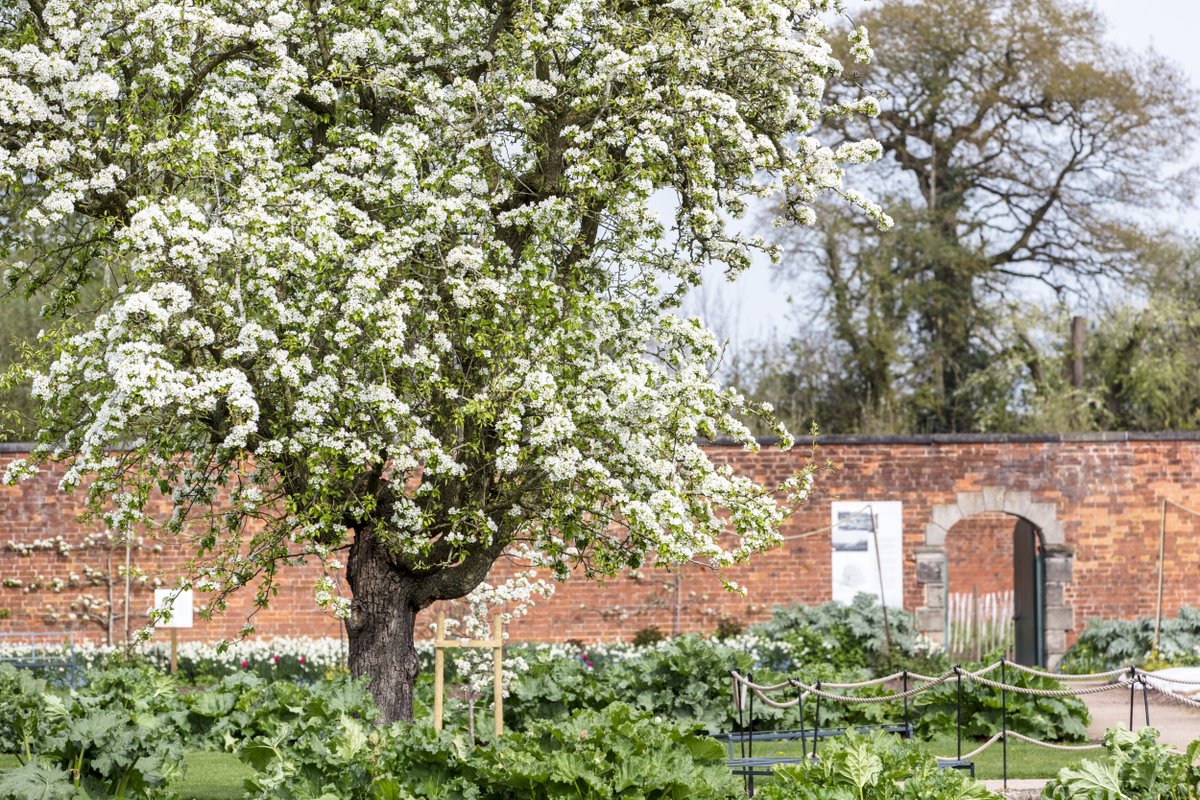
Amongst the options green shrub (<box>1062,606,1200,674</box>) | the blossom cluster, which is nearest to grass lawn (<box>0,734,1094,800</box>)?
the blossom cluster

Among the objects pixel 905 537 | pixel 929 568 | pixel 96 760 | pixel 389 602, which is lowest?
pixel 96 760

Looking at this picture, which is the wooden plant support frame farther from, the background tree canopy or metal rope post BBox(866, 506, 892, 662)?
the background tree canopy

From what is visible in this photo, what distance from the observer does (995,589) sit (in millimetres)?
27875

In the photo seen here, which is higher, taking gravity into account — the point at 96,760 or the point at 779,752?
the point at 96,760

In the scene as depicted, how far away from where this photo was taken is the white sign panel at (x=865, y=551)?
1948 cm

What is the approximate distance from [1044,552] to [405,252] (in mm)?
13321

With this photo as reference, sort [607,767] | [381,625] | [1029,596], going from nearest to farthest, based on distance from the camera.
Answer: [607,767], [381,625], [1029,596]

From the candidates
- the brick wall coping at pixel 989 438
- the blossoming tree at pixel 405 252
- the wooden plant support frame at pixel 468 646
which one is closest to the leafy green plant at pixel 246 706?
the wooden plant support frame at pixel 468 646

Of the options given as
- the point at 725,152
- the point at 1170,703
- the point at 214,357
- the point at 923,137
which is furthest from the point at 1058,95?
the point at 214,357

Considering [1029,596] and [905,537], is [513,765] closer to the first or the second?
[905,537]

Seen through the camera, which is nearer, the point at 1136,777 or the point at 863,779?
the point at 863,779

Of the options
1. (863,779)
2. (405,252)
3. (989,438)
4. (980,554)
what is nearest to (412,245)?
(405,252)

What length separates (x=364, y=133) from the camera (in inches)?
372

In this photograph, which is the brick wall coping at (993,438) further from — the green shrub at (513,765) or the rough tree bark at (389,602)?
the green shrub at (513,765)
